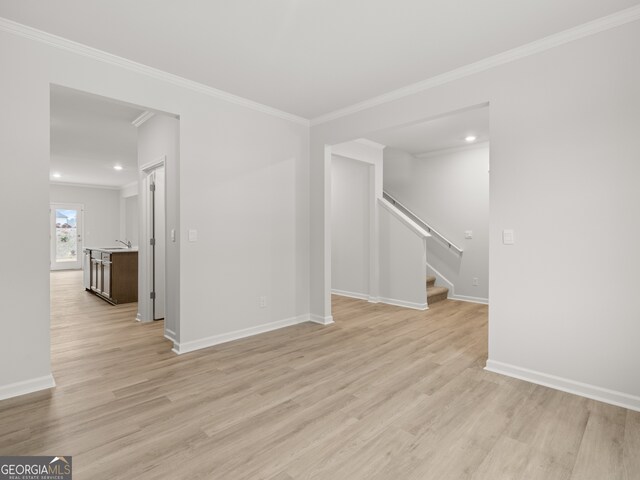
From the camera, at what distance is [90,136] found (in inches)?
218

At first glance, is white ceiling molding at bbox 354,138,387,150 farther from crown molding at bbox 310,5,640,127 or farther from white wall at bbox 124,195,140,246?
white wall at bbox 124,195,140,246

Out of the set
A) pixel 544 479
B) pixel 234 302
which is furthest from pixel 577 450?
pixel 234 302

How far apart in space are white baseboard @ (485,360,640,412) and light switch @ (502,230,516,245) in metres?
1.03

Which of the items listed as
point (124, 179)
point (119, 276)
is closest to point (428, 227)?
point (119, 276)

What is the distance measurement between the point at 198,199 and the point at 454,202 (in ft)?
15.4

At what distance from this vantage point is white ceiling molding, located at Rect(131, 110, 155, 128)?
4277mm

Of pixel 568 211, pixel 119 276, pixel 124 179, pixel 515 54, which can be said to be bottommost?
pixel 119 276

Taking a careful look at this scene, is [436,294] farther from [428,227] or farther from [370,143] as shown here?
[370,143]

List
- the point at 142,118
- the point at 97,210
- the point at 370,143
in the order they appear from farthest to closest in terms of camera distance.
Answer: the point at 97,210 < the point at 370,143 < the point at 142,118

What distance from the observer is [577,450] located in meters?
1.89

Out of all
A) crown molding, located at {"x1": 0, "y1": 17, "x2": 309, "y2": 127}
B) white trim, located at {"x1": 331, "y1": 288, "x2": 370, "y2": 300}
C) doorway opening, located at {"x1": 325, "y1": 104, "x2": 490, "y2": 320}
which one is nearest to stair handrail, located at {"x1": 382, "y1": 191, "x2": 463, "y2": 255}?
doorway opening, located at {"x1": 325, "y1": 104, "x2": 490, "y2": 320}

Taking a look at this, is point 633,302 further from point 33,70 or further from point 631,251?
point 33,70

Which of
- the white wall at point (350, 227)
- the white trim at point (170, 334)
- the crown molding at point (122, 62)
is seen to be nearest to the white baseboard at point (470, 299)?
the white wall at point (350, 227)

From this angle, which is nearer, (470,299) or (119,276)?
(119,276)
